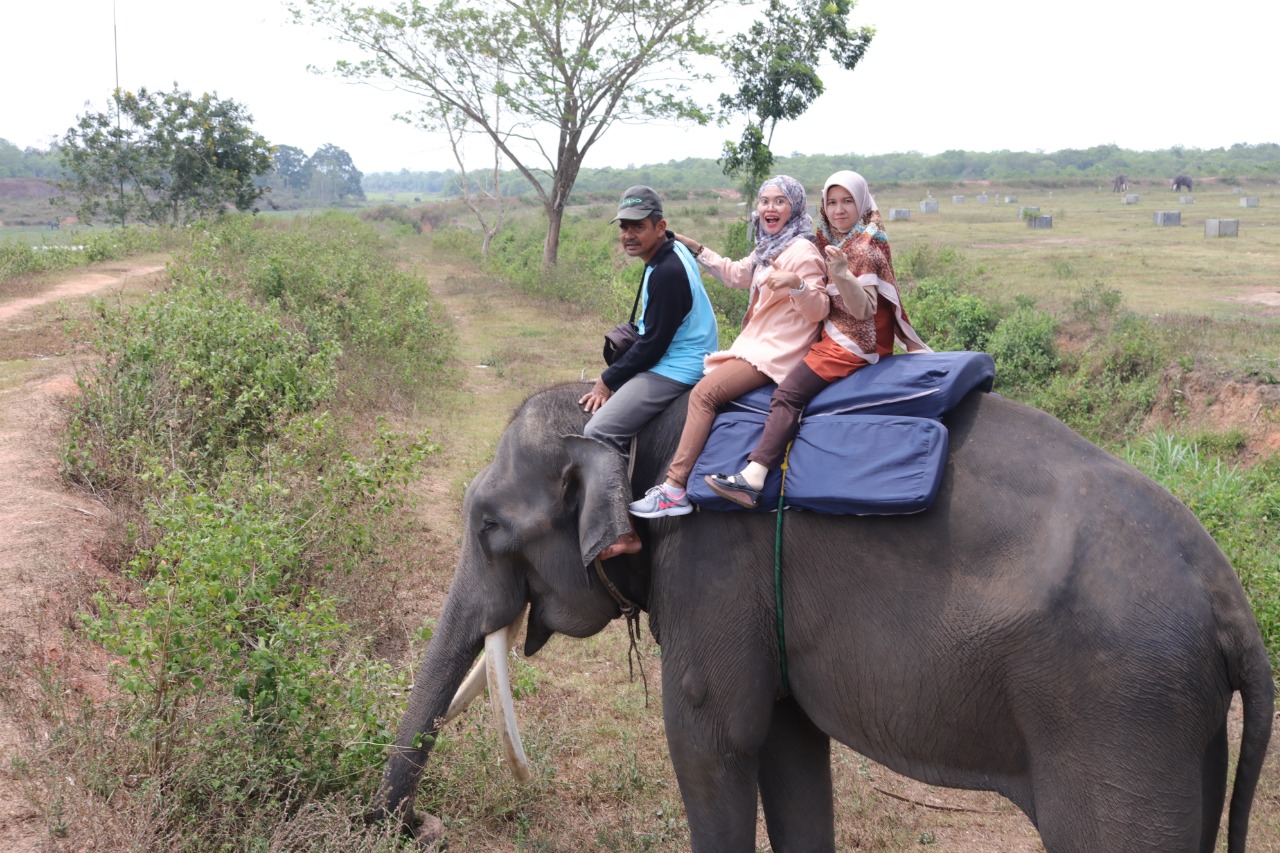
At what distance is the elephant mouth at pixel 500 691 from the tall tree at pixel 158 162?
26.4 metres

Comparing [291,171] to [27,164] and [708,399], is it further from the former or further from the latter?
[708,399]

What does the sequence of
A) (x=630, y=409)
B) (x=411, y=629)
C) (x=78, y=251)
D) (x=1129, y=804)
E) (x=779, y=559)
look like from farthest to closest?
(x=78, y=251)
(x=411, y=629)
(x=630, y=409)
(x=779, y=559)
(x=1129, y=804)

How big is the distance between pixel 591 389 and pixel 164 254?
1837 cm

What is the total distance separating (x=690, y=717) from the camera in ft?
11.0

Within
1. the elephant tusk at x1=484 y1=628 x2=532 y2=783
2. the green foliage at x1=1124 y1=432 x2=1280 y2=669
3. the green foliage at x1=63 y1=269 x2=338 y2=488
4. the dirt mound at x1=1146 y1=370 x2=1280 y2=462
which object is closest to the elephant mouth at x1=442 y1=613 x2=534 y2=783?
the elephant tusk at x1=484 y1=628 x2=532 y2=783

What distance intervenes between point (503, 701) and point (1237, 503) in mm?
5311

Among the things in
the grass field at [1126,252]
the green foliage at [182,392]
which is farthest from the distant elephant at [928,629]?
the grass field at [1126,252]

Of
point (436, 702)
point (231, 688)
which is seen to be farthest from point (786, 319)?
point (231, 688)

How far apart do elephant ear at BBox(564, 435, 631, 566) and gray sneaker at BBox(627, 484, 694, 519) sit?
0.05 meters

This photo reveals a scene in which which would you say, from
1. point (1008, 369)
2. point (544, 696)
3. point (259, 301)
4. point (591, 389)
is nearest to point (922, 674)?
point (591, 389)

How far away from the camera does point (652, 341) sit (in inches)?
143

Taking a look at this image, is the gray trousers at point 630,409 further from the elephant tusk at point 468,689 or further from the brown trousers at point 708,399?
the elephant tusk at point 468,689

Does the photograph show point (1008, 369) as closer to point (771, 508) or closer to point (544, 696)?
point (544, 696)

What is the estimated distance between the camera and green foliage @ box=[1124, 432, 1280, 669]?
586 centimetres
